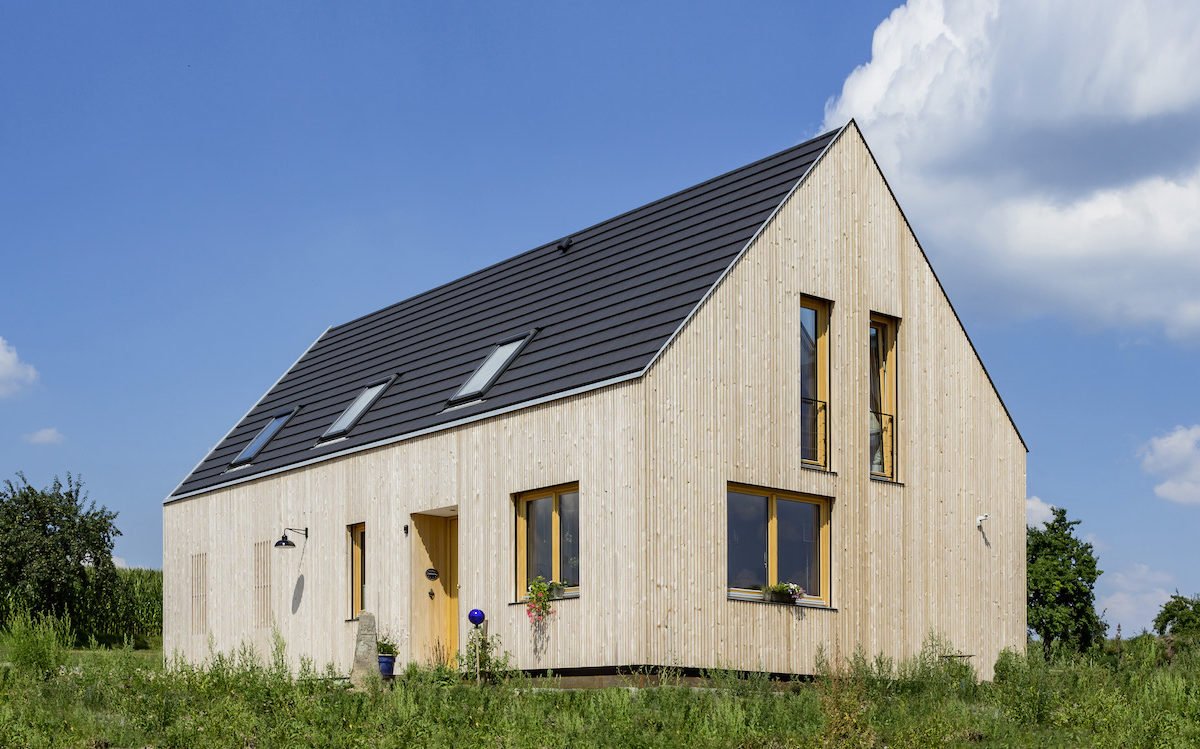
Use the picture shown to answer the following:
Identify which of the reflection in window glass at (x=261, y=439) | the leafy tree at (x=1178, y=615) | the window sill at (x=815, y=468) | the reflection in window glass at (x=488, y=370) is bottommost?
the leafy tree at (x=1178, y=615)

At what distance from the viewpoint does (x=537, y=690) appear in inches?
626

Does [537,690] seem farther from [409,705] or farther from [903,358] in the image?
[903,358]

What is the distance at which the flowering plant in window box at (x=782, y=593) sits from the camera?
1791 centimetres

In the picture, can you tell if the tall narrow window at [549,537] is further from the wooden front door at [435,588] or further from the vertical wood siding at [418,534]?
the wooden front door at [435,588]

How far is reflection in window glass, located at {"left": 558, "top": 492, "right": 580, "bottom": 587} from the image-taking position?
58.5ft

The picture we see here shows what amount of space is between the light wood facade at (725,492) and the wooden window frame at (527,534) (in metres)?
0.11

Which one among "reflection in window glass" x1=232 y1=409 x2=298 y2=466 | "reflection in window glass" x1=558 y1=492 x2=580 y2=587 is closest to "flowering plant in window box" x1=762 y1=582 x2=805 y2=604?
"reflection in window glass" x1=558 y1=492 x2=580 y2=587

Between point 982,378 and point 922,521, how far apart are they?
2691mm

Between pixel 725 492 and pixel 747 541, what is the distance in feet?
2.56

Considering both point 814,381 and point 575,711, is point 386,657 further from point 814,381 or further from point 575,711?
point 814,381

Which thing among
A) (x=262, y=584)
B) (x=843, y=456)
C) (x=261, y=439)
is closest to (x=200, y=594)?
(x=262, y=584)

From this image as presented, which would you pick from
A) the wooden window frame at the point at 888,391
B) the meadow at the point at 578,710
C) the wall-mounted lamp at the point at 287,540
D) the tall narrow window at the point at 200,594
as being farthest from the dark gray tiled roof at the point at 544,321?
the meadow at the point at 578,710

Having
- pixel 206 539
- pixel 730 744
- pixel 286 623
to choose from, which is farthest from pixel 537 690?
pixel 206 539

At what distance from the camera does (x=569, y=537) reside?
1802 centimetres
